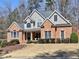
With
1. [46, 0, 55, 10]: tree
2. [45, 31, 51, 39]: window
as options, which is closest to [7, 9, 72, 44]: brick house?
[45, 31, 51, 39]: window

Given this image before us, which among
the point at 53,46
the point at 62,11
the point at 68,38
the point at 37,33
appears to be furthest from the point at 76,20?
the point at 53,46

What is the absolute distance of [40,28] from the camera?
53.4 metres

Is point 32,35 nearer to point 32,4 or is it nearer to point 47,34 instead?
point 47,34

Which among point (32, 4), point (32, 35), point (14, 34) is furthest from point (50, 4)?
point (14, 34)

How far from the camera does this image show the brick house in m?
51.1

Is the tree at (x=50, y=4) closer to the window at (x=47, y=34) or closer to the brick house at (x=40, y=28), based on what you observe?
the brick house at (x=40, y=28)

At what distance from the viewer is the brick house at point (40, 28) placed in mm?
51094

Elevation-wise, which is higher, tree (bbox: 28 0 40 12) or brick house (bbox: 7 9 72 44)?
tree (bbox: 28 0 40 12)

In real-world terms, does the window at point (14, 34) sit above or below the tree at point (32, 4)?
below

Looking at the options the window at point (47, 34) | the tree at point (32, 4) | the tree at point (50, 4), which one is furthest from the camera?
the tree at point (32, 4)

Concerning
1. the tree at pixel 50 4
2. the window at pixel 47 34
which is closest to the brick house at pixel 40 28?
the window at pixel 47 34

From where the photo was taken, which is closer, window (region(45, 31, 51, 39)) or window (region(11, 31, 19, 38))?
window (region(45, 31, 51, 39))

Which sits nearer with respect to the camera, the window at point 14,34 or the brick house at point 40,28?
the brick house at point 40,28

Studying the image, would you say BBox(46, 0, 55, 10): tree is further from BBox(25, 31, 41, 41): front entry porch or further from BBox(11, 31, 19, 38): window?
BBox(11, 31, 19, 38): window
